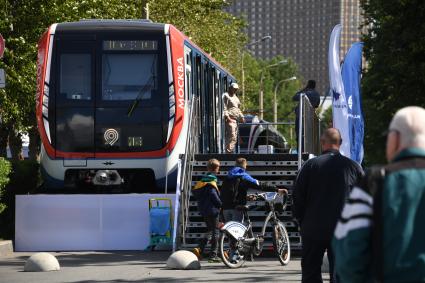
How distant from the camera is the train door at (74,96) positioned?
1973 cm

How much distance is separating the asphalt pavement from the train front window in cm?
294

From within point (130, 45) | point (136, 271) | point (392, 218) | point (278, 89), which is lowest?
point (136, 271)

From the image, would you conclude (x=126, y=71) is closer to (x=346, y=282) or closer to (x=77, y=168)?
(x=77, y=168)

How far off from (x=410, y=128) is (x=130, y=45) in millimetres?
15493

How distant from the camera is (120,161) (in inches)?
779

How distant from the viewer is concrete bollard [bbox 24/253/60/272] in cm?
1546

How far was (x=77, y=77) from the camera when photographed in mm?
19922

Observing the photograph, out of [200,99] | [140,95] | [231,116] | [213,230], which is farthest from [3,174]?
[231,116]

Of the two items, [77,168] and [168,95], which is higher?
[168,95]

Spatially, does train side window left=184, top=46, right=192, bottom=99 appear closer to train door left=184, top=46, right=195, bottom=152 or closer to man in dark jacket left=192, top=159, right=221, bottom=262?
train door left=184, top=46, right=195, bottom=152

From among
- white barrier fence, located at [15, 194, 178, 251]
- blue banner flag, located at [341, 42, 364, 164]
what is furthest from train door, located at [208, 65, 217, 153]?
blue banner flag, located at [341, 42, 364, 164]

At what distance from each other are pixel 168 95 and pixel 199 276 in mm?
5906

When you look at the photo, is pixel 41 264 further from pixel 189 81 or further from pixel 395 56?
pixel 395 56

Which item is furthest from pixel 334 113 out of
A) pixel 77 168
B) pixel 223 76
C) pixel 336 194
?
pixel 223 76
